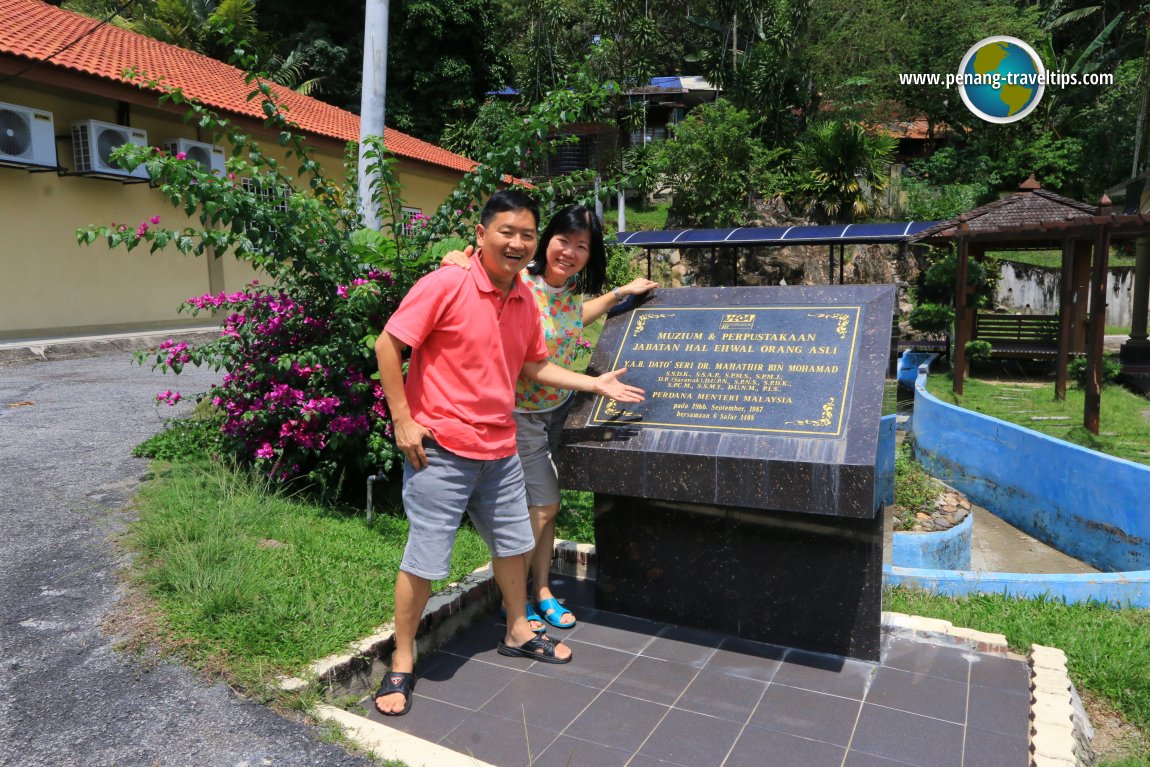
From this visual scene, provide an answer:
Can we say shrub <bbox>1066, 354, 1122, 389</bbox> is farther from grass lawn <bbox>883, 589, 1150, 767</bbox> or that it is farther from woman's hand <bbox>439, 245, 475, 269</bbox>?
woman's hand <bbox>439, 245, 475, 269</bbox>

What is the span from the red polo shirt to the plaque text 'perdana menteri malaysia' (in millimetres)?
696

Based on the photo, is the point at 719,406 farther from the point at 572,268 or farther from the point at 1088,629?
the point at 1088,629

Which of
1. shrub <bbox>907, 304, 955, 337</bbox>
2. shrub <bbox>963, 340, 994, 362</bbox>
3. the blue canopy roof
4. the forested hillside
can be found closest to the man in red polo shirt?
the blue canopy roof

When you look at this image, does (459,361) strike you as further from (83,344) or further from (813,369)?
(83,344)

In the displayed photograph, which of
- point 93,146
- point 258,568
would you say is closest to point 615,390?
point 258,568

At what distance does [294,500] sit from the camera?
434 centimetres

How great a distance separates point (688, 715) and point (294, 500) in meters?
2.49

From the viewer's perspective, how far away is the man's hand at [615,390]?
323 cm

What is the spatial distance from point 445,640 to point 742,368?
64.3 inches

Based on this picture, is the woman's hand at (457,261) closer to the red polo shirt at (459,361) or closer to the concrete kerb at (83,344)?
the red polo shirt at (459,361)

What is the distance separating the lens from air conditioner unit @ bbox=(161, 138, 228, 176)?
13.1 metres

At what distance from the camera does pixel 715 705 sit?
283 cm

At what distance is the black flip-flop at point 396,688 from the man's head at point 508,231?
1.43m

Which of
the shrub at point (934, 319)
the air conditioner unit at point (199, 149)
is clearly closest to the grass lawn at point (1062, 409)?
the shrub at point (934, 319)
